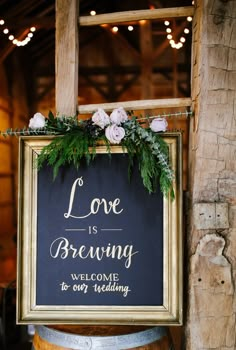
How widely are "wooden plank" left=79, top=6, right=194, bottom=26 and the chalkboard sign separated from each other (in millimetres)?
527

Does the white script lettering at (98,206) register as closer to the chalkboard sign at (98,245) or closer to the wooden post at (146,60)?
the chalkboard sign at (98,245)

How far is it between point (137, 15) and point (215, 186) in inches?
30.4

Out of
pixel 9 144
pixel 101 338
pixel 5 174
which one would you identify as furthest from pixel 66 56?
pixel 9 144

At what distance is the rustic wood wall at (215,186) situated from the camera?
157 centimetres

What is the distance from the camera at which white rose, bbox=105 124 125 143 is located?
1.50m

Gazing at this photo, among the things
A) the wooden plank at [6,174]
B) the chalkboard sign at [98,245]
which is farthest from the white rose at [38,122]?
the wooden plank at [6,174]

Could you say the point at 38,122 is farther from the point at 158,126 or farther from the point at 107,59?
the point at 107,59

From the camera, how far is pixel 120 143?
5.09 ft

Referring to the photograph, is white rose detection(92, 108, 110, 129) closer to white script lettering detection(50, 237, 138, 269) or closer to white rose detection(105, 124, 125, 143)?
white rose detection(105, 124, 125, 143)

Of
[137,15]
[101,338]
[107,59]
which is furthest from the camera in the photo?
[107,59]

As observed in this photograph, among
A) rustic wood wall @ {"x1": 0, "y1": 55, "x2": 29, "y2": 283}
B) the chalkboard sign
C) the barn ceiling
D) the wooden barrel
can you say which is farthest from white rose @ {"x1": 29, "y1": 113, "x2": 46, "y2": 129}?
the barn ceiling

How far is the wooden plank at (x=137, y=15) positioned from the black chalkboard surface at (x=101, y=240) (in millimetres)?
588

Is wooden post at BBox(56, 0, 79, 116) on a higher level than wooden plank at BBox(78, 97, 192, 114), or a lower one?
higher

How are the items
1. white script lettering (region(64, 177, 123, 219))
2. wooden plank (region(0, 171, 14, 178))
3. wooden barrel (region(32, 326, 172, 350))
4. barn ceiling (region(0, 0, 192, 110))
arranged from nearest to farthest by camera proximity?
1. wooden barrel (region(32, 326, 172, 350))
2. white script lettering (region(64, 177, 123, 219))
3. wooden plank (region(0, 171, 14, 178))
4. barn ceiling (region(0, 0, 192, 110))
